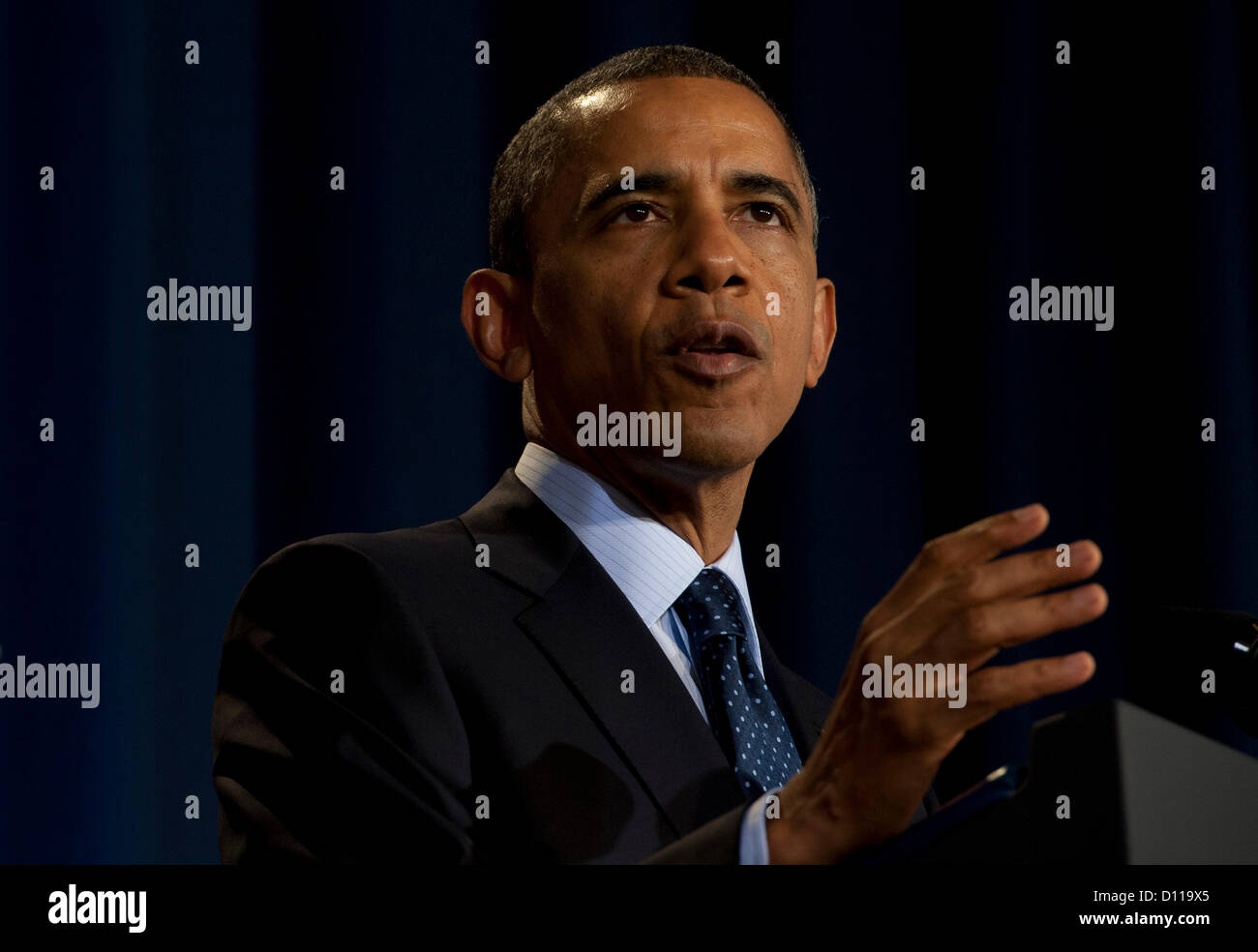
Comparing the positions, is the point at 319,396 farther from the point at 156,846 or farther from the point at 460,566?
the point at 460,566

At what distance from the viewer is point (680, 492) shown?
1.16m

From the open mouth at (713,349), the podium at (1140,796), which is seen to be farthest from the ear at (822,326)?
the podium at (1140,796)

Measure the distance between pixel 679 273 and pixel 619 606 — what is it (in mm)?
276

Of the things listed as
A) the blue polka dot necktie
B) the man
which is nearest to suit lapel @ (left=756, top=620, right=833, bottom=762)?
the man

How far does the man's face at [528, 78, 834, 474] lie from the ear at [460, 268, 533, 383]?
0.08 ft

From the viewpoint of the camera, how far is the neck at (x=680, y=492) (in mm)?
1147

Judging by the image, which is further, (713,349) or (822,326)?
(822,326)

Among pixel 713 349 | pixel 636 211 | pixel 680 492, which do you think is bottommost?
pixel 680 492

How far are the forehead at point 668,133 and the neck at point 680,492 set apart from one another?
0.76 ft

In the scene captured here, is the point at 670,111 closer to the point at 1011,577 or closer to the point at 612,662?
the point at 612,662

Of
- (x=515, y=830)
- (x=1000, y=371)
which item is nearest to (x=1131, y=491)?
(x=1000, y=371)

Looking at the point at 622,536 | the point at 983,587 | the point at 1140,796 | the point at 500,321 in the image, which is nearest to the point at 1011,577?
the point at 983,587

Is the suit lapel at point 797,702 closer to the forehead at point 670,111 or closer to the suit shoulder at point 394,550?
the suit shoulder at point 394,550

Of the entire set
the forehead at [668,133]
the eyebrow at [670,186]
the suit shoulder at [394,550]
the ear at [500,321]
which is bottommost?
the suit shoulder at [394,550]
